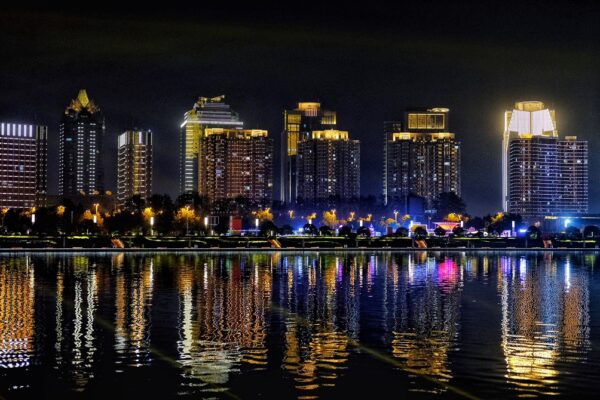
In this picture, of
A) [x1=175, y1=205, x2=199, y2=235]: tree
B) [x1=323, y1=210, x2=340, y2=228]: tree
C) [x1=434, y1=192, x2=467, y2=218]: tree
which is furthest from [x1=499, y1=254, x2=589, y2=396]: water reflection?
[x1=434, y1=192, x2=467, y2=218]: tree

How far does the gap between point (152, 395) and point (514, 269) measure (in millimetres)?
37197

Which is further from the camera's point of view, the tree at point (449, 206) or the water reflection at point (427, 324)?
the tree at point (449, 206)

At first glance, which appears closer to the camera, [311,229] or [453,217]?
[311,229]

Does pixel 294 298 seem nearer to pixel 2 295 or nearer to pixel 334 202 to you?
pixel 2 295

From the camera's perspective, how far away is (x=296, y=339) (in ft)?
65.7

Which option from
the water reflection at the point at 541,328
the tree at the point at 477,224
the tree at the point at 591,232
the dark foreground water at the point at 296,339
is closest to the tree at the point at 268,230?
the tree at the point at 591,232

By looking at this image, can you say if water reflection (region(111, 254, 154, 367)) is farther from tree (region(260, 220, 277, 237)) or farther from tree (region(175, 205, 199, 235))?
tree (region(175, 205, 199, 235))

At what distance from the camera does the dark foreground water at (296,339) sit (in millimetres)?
15125

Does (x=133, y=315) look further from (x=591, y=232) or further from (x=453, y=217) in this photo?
(x=453, y=217)

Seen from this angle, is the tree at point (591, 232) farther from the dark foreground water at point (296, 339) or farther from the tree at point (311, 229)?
the dark foreground water at point (296, 339)

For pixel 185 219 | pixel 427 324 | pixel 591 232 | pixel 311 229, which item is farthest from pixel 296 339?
pixel 591 232

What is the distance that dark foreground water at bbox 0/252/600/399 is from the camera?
49.6ft

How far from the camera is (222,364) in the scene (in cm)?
1678

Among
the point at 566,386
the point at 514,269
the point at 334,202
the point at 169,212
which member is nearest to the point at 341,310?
the point at 566,386
